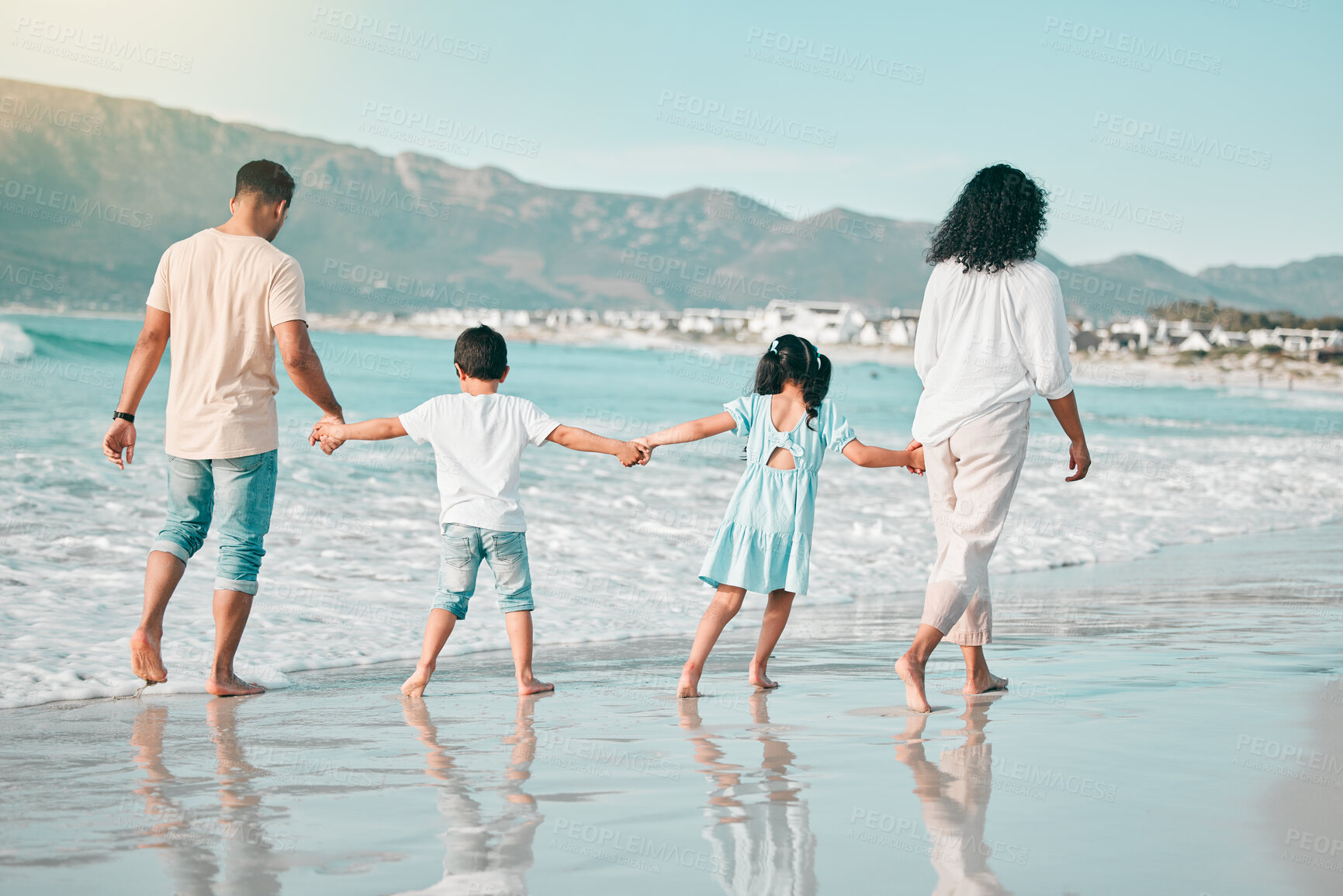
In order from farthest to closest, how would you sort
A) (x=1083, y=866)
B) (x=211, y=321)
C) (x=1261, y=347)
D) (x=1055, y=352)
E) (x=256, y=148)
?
(x=256, y=148) < (x=1261, y=347) < (x=211, y=321) < (x=1055, y=352) < (x=1083, y=866)

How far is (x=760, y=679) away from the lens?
425cm

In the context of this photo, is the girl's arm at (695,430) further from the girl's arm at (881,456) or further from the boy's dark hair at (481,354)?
the boy's dark hair at (481,354)

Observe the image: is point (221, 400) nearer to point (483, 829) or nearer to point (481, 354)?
point (481, 354)

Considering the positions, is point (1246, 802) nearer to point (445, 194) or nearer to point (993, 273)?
point (993, 273)

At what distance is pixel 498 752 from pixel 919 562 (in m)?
6.05

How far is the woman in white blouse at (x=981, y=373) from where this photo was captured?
371cm

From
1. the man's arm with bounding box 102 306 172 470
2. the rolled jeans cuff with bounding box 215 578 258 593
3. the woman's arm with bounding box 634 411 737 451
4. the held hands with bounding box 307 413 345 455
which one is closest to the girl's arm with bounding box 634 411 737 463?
the woman's arm with bounding box 634 411 737 451

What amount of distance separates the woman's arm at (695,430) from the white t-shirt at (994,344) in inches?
29.2

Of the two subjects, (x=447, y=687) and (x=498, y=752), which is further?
(x=447, y=687)

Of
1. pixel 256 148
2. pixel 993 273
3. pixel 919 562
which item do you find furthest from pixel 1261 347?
pixel 256 148

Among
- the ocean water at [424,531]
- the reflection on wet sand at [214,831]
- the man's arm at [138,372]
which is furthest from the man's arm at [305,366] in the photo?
the reflection on wet sand at [214,831]

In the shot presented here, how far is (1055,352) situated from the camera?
3.67 m

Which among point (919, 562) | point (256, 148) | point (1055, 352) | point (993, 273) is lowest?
Result: point (919, 562)

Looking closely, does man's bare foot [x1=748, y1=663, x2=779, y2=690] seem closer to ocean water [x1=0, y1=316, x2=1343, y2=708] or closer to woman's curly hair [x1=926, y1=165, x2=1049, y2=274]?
ocean water [x1=0, y1=316, x2=1343, y2=708]
